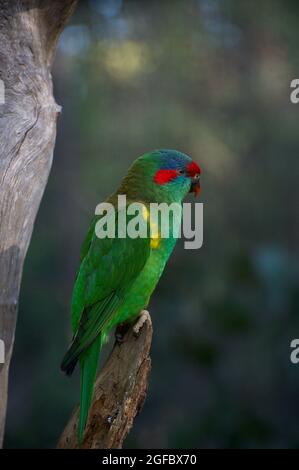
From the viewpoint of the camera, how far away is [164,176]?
2125mm

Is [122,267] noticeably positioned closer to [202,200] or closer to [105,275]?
[105,275]

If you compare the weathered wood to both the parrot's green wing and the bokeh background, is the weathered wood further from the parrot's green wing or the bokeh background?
the bokeh background

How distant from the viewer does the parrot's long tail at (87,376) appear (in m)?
1.77

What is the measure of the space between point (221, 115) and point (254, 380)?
2026mm

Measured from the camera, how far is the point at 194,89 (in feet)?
16.7

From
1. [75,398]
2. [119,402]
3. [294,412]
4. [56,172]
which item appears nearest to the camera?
[119,402]

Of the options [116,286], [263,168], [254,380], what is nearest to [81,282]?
[116,286]

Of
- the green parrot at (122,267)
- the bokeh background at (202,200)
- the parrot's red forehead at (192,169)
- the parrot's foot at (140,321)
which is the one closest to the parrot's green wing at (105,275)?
the green parrot at (122,267)

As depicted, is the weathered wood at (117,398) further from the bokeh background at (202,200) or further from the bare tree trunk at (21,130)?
the bokeh background at (202,200)

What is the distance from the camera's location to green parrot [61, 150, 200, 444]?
6.22ft

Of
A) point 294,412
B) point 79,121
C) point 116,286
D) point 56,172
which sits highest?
point 79,121

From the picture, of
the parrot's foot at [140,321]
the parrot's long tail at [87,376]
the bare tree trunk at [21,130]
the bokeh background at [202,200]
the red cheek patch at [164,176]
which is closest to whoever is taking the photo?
the parrot's long tail at [87,376]

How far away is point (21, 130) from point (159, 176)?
0.48 metres

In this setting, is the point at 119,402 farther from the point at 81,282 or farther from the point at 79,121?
the point at 79,121
